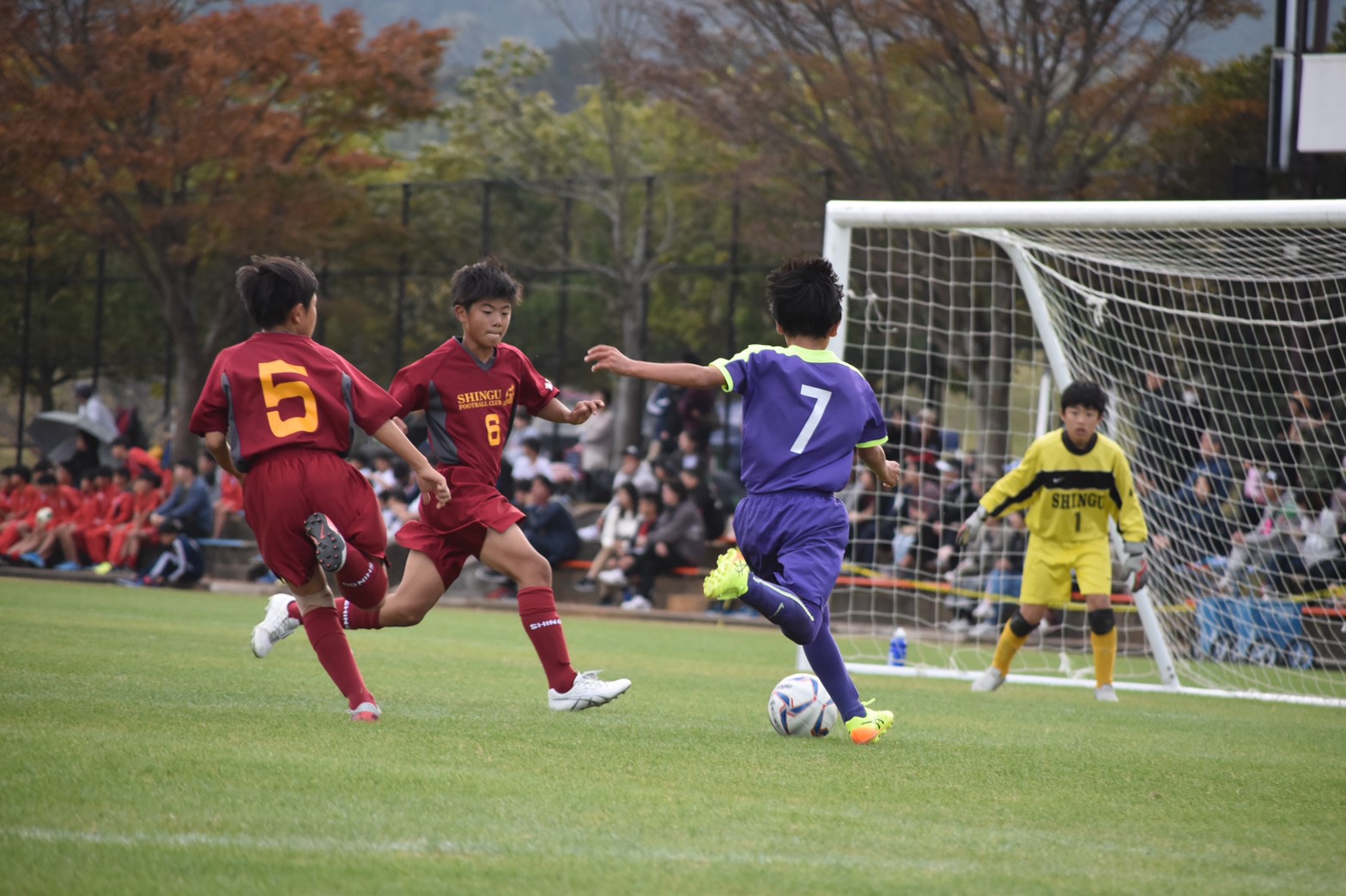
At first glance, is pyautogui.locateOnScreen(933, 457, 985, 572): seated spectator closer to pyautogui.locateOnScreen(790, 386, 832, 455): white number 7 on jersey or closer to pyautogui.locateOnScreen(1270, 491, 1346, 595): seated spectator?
pyautogui.locateOnScreen(1270, 491, 1346, 595): seated spectator

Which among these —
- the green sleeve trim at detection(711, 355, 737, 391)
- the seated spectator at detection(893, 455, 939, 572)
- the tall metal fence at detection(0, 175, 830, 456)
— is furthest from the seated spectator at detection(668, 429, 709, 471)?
the green sleeve trim at detection(711, 355, 737, 391)

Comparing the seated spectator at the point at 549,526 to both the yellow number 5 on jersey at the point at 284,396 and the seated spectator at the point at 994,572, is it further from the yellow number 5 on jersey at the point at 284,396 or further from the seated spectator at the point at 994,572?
the yellow number 5 on jersey at the point at 284,396

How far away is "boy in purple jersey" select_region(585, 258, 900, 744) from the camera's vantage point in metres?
5.68

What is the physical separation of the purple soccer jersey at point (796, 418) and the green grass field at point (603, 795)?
3.54 ft

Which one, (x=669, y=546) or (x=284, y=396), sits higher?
(x=284, y=396)

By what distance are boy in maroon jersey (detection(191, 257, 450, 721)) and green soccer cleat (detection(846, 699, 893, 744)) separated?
1.90m

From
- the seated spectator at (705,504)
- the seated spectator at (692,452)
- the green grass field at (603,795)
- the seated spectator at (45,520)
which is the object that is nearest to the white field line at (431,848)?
the green grass field at (603,795)

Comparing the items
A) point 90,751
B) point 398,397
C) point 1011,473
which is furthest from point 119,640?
point 1011,473

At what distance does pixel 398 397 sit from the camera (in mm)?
6059

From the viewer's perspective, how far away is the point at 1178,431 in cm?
1241

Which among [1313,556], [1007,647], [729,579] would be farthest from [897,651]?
[729,579]

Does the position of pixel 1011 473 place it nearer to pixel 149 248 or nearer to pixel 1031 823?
pixel 1031 823

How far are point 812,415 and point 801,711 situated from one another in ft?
4.11

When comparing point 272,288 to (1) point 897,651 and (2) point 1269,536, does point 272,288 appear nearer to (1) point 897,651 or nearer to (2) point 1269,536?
(1) point 897,651
